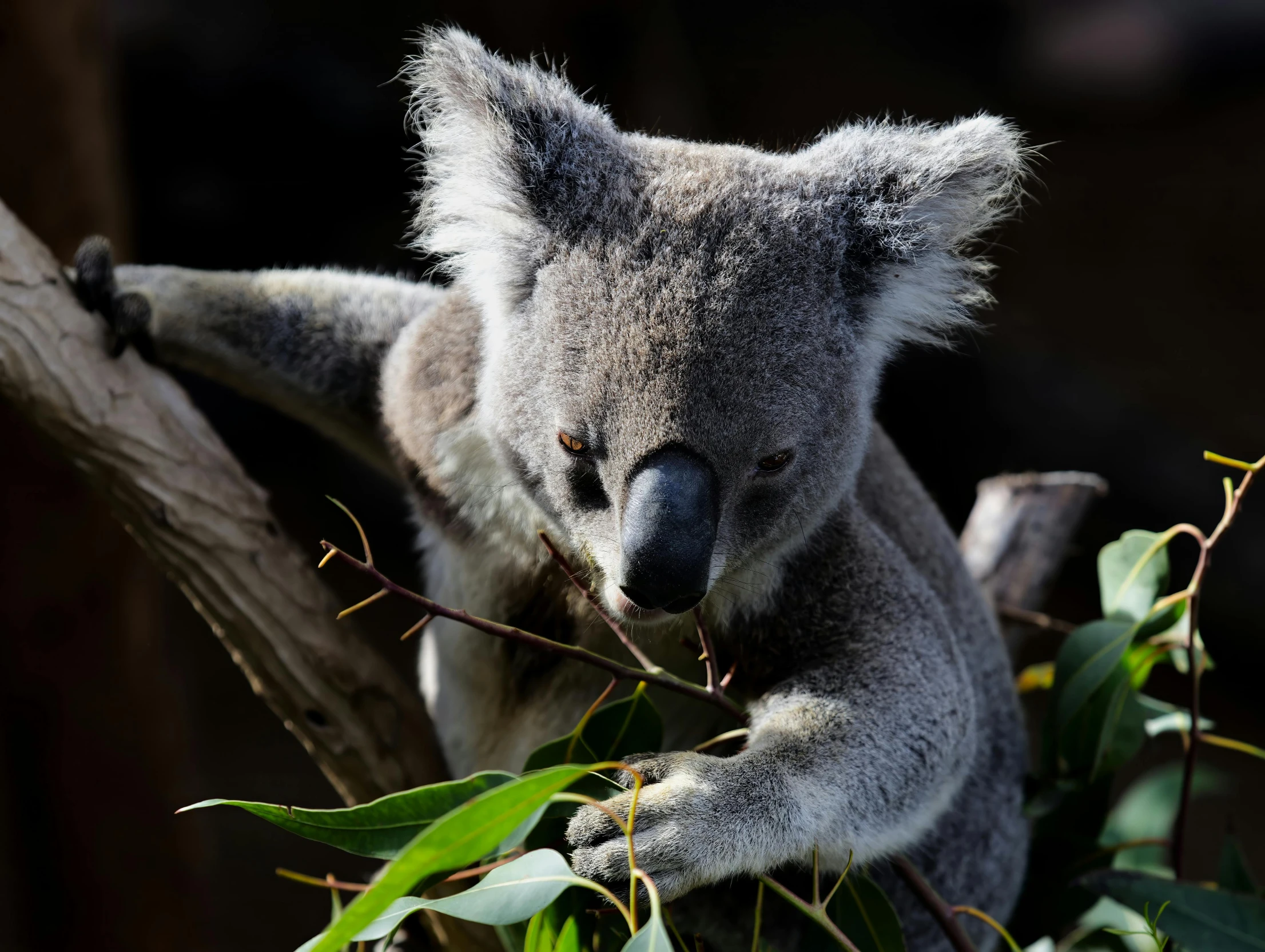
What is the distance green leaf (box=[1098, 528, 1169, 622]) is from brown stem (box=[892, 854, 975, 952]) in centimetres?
90

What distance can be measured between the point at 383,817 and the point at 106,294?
1173 mm

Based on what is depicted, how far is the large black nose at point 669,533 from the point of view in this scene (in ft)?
4.38

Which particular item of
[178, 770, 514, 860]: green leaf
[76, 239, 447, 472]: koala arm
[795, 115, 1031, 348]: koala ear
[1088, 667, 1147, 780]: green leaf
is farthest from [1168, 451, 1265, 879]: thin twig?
[76, 239, 447, 472]: koala arm

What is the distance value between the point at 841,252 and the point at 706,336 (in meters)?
0.35

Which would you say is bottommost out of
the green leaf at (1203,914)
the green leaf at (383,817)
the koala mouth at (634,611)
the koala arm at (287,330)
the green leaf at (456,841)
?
the green leaf at (1203,914)

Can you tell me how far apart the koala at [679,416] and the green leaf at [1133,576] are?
0.42 meters

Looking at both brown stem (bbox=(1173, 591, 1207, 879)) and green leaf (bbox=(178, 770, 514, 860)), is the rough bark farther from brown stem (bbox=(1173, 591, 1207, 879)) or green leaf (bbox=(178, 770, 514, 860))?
green leaf (bbox=(178, 770, 514, 860))

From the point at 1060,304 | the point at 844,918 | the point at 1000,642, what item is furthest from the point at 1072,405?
the point at 844,918

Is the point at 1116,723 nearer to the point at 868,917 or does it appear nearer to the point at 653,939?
the point at 868,917

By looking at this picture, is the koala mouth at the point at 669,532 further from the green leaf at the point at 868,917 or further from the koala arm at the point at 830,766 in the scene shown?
the green leaf at the point at 868,917

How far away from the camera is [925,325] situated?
185 centimetres

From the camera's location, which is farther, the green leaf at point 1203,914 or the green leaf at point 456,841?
the green leaf at point 1203,914

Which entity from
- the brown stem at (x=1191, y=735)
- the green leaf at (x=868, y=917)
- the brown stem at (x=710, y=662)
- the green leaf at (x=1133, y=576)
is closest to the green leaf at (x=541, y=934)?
the brown stem at (x=710, y=662)

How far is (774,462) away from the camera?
1501mm
